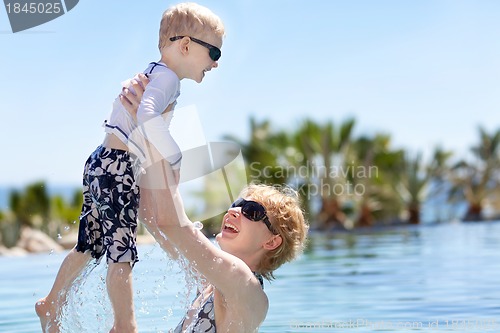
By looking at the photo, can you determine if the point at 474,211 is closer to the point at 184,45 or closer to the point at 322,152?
the point at 322,152

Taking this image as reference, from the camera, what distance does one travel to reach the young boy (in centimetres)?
341

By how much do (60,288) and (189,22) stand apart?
1348 millimetres

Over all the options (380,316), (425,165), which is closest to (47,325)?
(380,316)

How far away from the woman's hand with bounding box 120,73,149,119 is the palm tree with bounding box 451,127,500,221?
22.7 meters

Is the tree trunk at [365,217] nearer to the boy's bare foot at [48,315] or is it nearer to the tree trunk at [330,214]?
the tree trunk at [330,214]

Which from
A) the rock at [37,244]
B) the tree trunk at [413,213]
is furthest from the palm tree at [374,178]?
the rock at [37,244]

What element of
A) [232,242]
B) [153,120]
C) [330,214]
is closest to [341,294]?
[232,242]

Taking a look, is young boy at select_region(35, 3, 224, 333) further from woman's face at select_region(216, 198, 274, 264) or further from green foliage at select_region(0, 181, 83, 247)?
green foliage at select_region(0, 181, 83, 247)

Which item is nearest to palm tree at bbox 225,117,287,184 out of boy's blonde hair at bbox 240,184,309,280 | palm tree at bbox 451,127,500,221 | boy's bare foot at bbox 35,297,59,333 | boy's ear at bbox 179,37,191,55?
palm tree at bbox 451,127,500,221

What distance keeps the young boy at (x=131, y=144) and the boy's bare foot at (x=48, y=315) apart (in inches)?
19.3

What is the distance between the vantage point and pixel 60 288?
3846mm

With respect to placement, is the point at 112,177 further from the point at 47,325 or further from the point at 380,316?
the point at 380,316

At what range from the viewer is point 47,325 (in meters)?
3.91

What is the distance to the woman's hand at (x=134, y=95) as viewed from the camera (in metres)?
3.46
